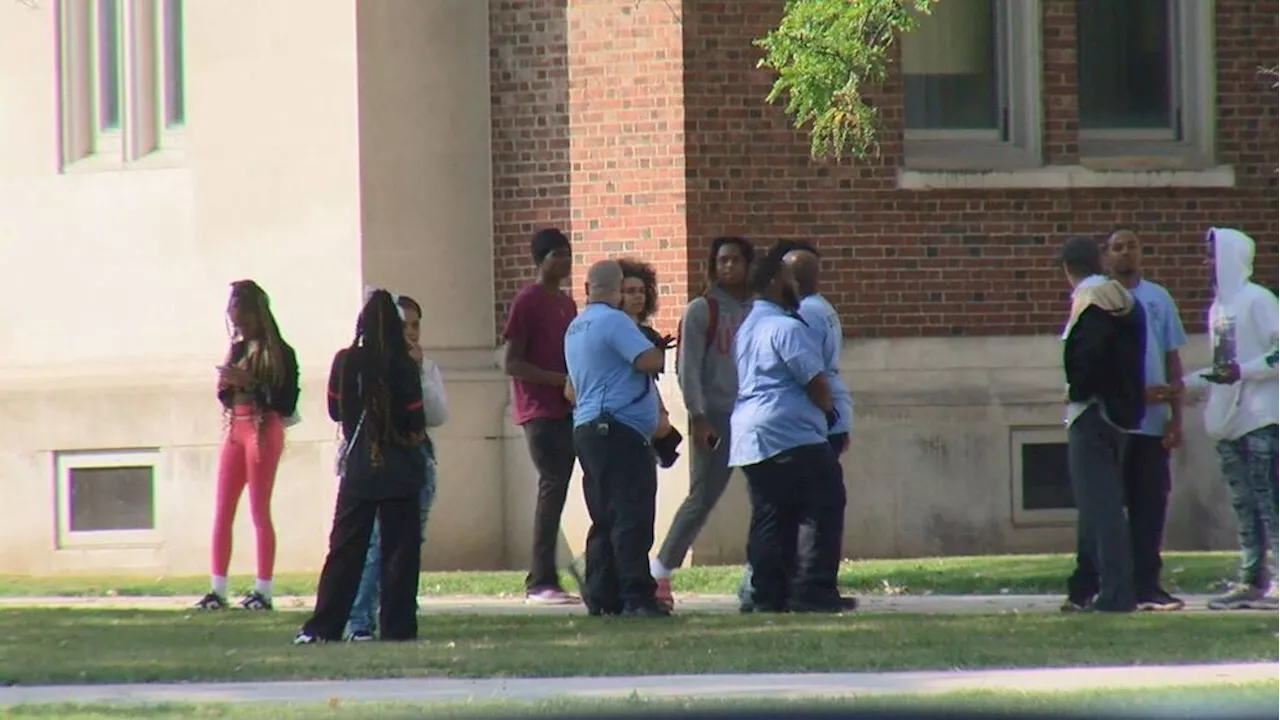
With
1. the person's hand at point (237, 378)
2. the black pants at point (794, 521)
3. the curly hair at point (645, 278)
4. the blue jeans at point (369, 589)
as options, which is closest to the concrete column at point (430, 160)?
the person's hand at point (237, 378)

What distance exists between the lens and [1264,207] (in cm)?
1705

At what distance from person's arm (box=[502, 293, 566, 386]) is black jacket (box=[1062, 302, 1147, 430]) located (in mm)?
2906

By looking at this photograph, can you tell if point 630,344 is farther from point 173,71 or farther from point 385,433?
point 173,71

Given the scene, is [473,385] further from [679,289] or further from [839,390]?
[839,390]

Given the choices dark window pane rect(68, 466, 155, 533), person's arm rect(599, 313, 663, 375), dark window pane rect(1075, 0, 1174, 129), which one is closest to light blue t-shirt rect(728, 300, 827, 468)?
person's arm rect(599, 313, 663, 375)

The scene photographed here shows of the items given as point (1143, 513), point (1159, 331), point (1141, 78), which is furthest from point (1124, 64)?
point (1143, 513)

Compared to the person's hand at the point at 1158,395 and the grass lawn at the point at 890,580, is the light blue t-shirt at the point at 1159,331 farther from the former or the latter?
the grass lawn at the point at 890,580

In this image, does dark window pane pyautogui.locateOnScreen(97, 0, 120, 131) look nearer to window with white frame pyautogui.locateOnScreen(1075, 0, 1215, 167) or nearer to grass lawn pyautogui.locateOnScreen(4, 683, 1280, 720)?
window with white frame pyautogui.locateOnScreen(1075, 0, 1215, 167)

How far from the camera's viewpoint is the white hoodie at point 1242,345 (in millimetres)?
12203

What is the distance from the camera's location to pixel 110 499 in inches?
701

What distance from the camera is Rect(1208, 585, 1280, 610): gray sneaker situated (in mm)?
12266

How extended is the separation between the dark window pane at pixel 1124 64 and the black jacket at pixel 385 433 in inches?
295

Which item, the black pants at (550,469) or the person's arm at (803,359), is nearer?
the person's arm at (803,359)

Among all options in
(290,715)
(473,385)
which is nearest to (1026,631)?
(290,715)
